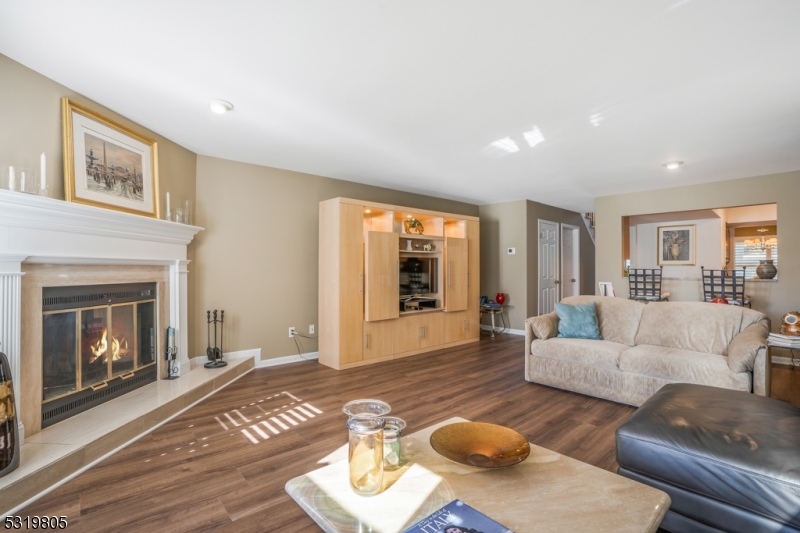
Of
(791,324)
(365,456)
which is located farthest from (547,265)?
(365,456)

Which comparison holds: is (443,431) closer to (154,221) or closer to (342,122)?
(342,122)

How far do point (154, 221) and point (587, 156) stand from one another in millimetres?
4295

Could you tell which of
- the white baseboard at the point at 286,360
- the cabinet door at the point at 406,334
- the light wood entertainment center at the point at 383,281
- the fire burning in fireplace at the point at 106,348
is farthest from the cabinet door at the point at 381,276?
the fire burning in fireplace at the point at 106,348

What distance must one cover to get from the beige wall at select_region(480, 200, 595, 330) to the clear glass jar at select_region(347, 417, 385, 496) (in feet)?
19.5

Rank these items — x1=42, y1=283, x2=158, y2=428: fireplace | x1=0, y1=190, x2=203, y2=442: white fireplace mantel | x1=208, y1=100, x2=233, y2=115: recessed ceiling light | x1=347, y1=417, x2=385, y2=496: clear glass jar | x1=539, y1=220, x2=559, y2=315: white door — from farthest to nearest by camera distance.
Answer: x1=539, y1=220, x2=559, y2=315: white door < x1=208, y1=100, x2=233, y2=115: recessed ceiling light < x1=42, y1=283, x2=158, y2=428: fireplace < x1=0, y1=190, x2=203, y2=442: white fireplace mantel < x1=347, y1=417, x2=385, y2=496: clear glass jar

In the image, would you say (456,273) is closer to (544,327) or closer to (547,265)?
(544,327)

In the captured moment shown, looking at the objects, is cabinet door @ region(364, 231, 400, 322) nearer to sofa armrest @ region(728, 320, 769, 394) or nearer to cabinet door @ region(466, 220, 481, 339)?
cabinet door @ region(466, 220, 481, 339)

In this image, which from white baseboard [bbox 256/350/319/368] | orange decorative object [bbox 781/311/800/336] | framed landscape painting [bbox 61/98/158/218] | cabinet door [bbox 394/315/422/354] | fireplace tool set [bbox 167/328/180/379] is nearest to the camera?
framed landscape painting [bbox 61/98/158/218]

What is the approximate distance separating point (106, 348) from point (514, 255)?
6.01 m

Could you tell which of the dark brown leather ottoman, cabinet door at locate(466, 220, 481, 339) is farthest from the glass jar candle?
cabinet door at locate(466, 220, 481, 339)

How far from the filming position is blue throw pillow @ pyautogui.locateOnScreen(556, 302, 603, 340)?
3.81 metres

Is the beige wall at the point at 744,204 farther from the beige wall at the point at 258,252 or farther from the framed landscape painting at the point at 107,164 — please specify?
the framed landscape painting at the point at 107,164

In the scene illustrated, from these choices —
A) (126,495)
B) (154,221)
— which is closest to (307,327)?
(154,221)

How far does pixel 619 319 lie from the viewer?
384 centimetres
